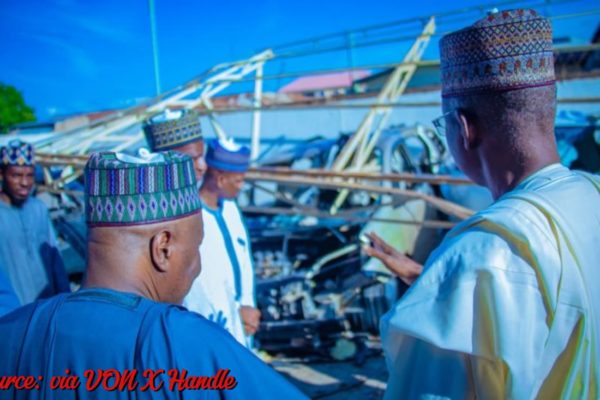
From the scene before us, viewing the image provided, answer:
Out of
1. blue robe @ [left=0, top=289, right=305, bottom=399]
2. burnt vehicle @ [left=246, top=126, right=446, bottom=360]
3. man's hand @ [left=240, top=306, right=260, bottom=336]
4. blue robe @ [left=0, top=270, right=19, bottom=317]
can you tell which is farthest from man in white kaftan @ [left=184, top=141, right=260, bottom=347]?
burnt vehicle @ [left=246, top=126, right=446, bottom=360]

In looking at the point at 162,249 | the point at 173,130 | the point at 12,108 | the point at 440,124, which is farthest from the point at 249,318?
the point at 12,108

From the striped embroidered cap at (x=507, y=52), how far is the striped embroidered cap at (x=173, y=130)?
210 cm

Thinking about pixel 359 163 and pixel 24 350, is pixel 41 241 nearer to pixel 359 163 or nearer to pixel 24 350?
pixel 24 350

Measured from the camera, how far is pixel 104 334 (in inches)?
41.5

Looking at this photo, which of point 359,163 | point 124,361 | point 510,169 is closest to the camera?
point 124,361

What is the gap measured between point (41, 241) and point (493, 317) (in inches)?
134

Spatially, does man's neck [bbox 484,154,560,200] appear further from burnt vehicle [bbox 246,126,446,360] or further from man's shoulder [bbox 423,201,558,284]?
burnt vehicle [bbox 246,126,446,360]

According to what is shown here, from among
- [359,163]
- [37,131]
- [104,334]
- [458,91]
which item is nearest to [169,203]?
[104,334]

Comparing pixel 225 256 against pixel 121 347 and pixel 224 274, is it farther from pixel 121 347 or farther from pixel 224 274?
pixel 121 347

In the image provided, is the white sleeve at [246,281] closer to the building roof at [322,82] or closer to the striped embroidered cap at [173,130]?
the striped embroidered cap at [173,130]

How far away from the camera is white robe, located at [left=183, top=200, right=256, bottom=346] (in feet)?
8.26

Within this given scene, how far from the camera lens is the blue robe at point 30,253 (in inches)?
131

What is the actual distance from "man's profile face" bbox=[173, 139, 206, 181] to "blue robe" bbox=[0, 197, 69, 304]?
1360mm

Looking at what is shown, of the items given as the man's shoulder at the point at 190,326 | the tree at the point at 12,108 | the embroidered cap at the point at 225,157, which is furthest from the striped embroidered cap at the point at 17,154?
the tree at the point at 12,108
